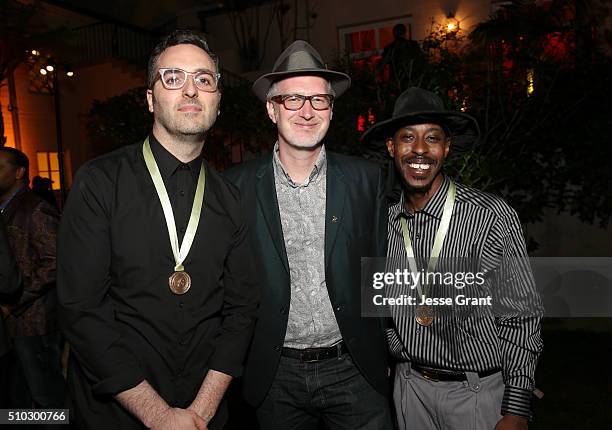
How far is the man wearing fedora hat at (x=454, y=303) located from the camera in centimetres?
252

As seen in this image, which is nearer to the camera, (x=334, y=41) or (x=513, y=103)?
(x=513, y=103)

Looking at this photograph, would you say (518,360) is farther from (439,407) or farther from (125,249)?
(125,249)

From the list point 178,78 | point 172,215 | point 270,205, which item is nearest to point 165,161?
point 172,215

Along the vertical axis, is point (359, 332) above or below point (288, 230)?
below

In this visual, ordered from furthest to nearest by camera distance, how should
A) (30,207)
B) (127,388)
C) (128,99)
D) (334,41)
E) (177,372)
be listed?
(334,41)
(128,99)
(30,207)
(177,372)
(127,388)

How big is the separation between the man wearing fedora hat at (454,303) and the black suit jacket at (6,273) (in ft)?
8.33

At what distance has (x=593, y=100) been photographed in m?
8.66

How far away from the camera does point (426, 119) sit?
9.48 ft

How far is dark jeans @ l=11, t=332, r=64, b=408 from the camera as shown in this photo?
163 inches

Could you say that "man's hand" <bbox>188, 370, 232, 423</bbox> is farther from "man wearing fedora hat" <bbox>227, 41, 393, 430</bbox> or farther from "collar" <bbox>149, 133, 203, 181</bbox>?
"collar" <bbox>149, 133, 203, 181</bbox>

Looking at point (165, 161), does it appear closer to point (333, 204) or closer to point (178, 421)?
point (333, 204)

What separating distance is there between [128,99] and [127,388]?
718cm

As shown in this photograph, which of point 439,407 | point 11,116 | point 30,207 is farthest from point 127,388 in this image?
point 11,116

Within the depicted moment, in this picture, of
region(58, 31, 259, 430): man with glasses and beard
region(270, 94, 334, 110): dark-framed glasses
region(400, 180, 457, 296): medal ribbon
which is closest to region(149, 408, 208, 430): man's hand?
region(58, 31, 259, 430): man with glasses and beard
